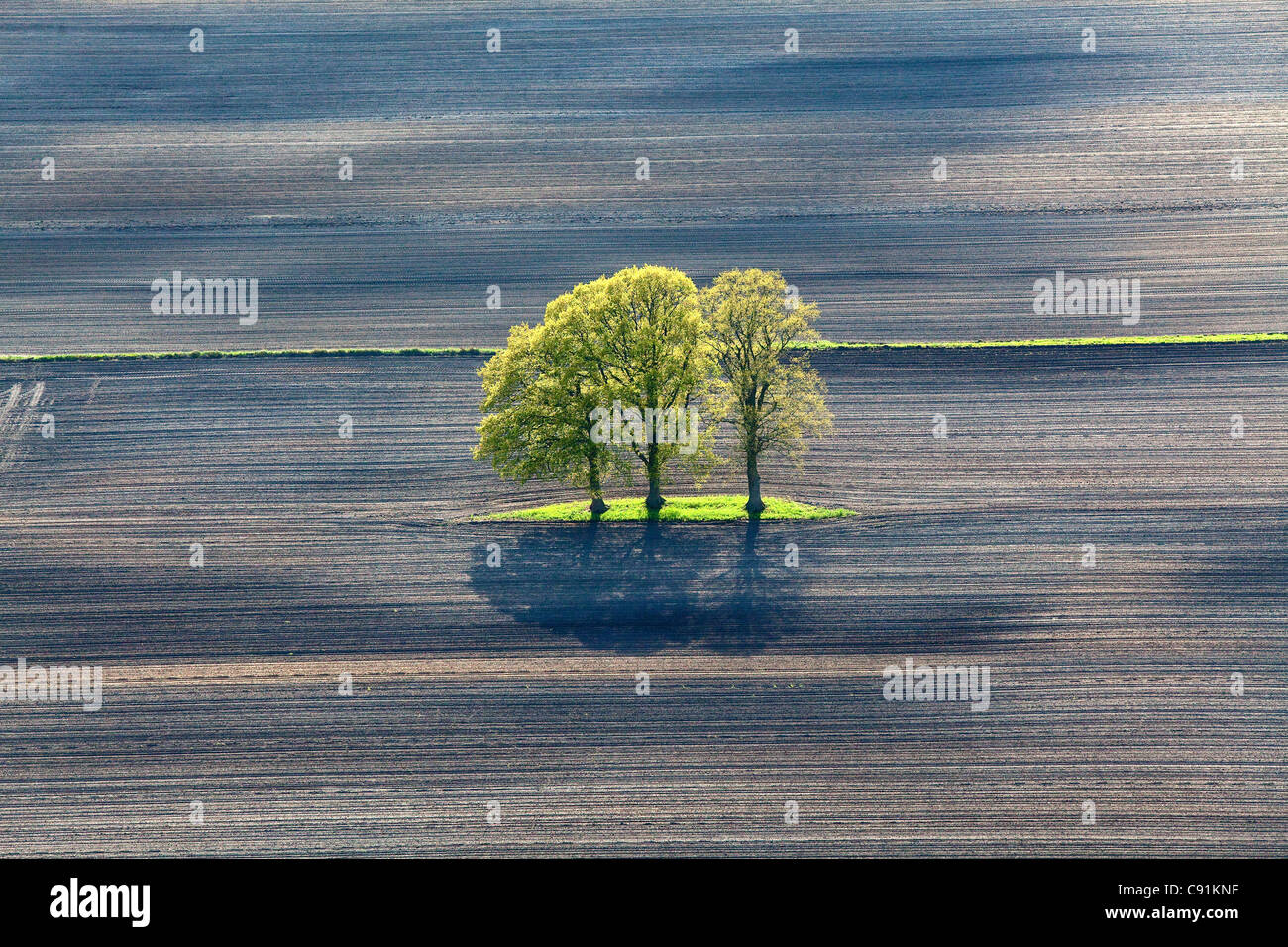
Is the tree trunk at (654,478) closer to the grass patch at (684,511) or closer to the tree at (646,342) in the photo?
the grass patch at (684,511)

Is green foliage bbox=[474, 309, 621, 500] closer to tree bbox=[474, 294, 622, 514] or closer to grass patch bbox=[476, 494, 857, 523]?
tree bbox=[474, 294, 622, 514]

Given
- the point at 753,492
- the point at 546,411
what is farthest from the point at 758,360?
the point at 546,411

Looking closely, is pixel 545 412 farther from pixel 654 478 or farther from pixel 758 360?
pixel 758 360

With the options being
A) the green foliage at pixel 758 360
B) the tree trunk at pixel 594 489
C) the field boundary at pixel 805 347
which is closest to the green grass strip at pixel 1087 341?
the field boundary at pixel 805 347

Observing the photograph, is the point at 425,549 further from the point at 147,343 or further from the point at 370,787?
the point at 147,343

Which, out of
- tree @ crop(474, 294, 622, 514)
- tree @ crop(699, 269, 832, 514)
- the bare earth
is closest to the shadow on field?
the bare earth

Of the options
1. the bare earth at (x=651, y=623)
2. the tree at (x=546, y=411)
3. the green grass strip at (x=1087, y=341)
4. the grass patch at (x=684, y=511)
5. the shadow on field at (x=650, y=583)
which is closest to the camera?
the bare earth at (x=651, y=623)

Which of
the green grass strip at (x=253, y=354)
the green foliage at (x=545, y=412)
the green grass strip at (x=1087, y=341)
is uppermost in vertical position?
the green grass strip at (x=253, y=354)

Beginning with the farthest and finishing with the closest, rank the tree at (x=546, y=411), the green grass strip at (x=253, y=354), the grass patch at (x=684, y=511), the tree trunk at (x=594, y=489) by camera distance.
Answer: the green grass strip at (x=253, y=354), the grass patch at (x=684, y=511), the tree trunk at (x=594, y=489), the tree at (x=546, y=411)
